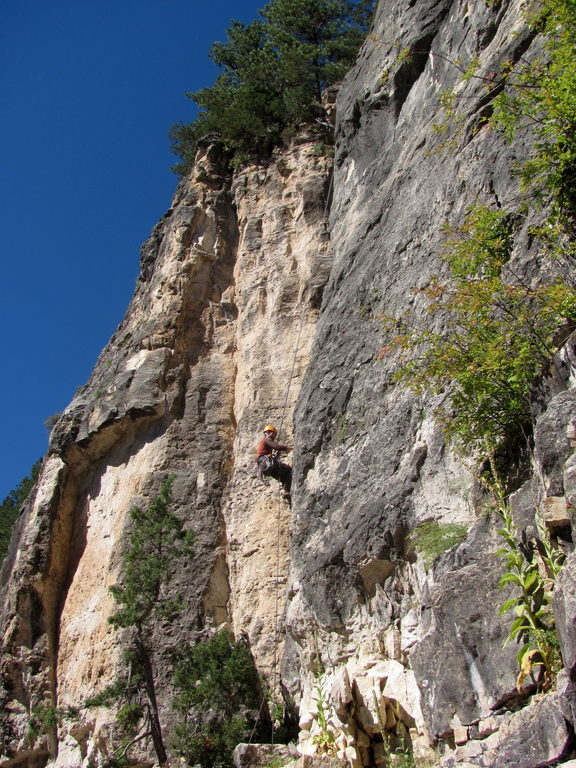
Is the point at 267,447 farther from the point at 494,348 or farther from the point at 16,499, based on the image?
the point at 16,499

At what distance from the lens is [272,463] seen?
1345cm

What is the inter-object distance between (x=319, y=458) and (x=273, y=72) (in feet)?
49.3

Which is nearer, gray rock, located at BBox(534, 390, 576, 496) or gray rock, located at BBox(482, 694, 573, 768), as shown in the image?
gray rock, located at BBox(482, 694, 573, 768)

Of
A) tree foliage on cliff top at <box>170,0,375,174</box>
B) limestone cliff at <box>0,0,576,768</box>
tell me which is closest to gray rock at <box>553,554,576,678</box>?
limestone cliff at <box>0,0,576,768</box>

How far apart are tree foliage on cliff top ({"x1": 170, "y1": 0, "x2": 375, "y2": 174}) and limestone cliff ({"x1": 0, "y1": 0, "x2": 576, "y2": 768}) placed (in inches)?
43.8

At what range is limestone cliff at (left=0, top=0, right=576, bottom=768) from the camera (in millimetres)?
6602

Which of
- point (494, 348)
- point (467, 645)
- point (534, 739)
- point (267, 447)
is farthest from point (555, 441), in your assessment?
point (267, 447)

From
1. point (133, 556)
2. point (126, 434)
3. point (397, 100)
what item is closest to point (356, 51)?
point (397, 100)

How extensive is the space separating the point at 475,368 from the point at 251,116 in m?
15.5

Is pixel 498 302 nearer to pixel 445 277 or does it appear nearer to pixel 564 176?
pixel 564 176

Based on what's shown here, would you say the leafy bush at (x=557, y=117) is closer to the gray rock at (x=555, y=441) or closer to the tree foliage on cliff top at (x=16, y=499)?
the gray rock at (x=555, y=441)

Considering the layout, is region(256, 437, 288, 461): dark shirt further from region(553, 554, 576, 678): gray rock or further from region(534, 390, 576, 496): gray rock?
region(553, 554, 576, 678): gray rock

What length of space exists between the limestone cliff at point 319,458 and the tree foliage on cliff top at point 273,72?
1.11 meters

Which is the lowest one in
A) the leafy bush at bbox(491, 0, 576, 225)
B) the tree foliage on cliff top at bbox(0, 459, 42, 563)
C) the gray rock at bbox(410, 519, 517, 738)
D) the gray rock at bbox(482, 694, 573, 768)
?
the gray rock at bbox(482, 694, 573, 768)
